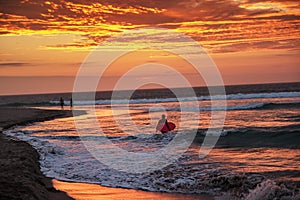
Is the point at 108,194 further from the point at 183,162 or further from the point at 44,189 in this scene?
the point at 183,162

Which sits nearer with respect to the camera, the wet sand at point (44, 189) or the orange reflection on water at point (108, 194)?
the wet sand at point (44, 189)

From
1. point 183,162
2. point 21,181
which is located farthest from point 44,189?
point 183,162

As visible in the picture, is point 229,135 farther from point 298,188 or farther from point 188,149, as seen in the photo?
point 298,188

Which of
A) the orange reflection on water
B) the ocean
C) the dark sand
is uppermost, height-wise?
Result: the dark sand

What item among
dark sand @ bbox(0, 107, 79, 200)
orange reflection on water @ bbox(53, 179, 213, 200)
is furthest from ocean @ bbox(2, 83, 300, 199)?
dark sand @ bbox(0, 107, 79, 200)

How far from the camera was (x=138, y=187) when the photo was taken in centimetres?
991

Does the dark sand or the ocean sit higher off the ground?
the dark sand

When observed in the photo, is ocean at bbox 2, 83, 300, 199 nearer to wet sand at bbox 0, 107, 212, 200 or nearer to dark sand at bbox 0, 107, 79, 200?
wet sand at bbox 0, 107, 212, 200

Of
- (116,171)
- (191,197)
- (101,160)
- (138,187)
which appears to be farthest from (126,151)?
(191,197)

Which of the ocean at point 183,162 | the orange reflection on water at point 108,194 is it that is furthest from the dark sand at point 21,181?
the ocean at point 183,162

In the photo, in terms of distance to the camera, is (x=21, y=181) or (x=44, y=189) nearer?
(x=21, y=181)

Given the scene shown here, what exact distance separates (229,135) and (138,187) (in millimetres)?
11258

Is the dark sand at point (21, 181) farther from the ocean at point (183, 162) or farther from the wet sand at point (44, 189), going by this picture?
the ocean at point (183, 162)

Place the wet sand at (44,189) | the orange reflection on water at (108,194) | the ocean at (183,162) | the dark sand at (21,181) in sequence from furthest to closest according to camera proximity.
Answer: the ocean at (183,162)
the orange reflection on water at (108,194)
the wet sand at (44,189)
the dark sand at (21,181)
